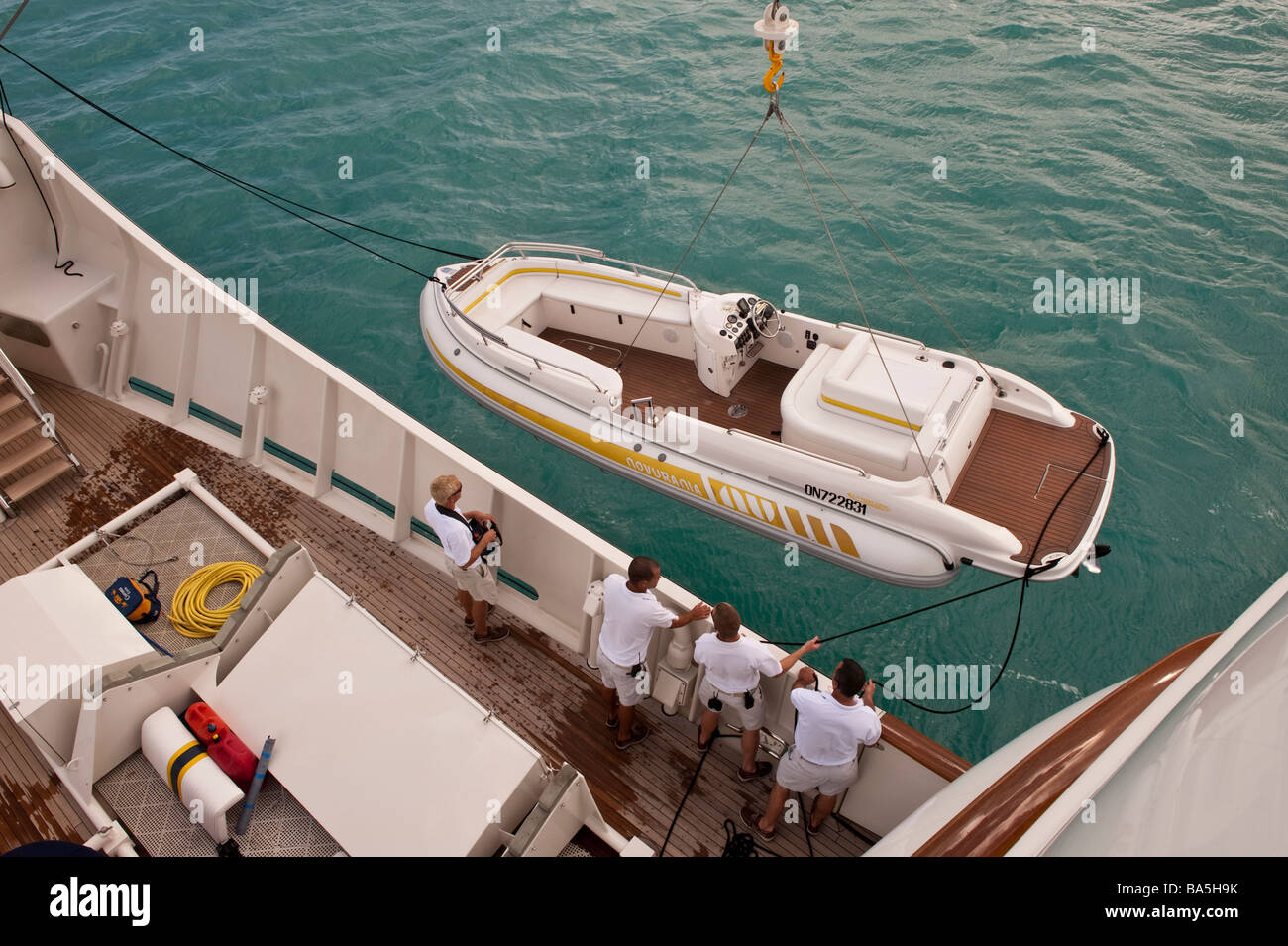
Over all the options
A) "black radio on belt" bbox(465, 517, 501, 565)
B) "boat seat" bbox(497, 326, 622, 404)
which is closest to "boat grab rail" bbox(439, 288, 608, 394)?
"boat seat" bbox(497, 326, 622, 404)

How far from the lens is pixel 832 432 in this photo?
30.7ft

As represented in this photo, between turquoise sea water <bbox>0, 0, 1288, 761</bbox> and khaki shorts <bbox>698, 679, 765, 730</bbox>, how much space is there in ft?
12.5

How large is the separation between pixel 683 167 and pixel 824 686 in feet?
45.6

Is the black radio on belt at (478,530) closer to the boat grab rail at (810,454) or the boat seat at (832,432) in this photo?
the boat grab rail at (810,454)

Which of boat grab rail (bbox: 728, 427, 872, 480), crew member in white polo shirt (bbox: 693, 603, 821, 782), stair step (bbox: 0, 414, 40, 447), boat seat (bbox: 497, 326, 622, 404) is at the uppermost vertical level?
crew member in white polo shirt (bbox: 693, 603, 821, 782)

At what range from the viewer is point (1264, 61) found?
1820cm

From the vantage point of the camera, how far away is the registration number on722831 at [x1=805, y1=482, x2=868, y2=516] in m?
9.12

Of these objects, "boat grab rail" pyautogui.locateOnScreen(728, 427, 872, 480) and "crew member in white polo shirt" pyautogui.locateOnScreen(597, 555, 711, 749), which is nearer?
"crew member in white polo shirt" pyautogui.locateOnScreen(597, 555, 711, 749)

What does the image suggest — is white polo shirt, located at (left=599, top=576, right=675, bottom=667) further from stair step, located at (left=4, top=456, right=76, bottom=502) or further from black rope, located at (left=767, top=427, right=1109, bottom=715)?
stair step, located at (left=4, top=456, right=76, bottom=502)

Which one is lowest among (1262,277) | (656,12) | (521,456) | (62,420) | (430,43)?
(521,456)

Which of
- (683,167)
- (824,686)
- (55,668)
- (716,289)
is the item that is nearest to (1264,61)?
(683,167)

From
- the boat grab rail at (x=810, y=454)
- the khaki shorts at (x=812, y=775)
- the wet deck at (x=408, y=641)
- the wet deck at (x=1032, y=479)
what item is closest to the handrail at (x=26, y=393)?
the wet deck at (x=408, y=641)

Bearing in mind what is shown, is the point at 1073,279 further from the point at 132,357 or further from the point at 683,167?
the point at 132,357
